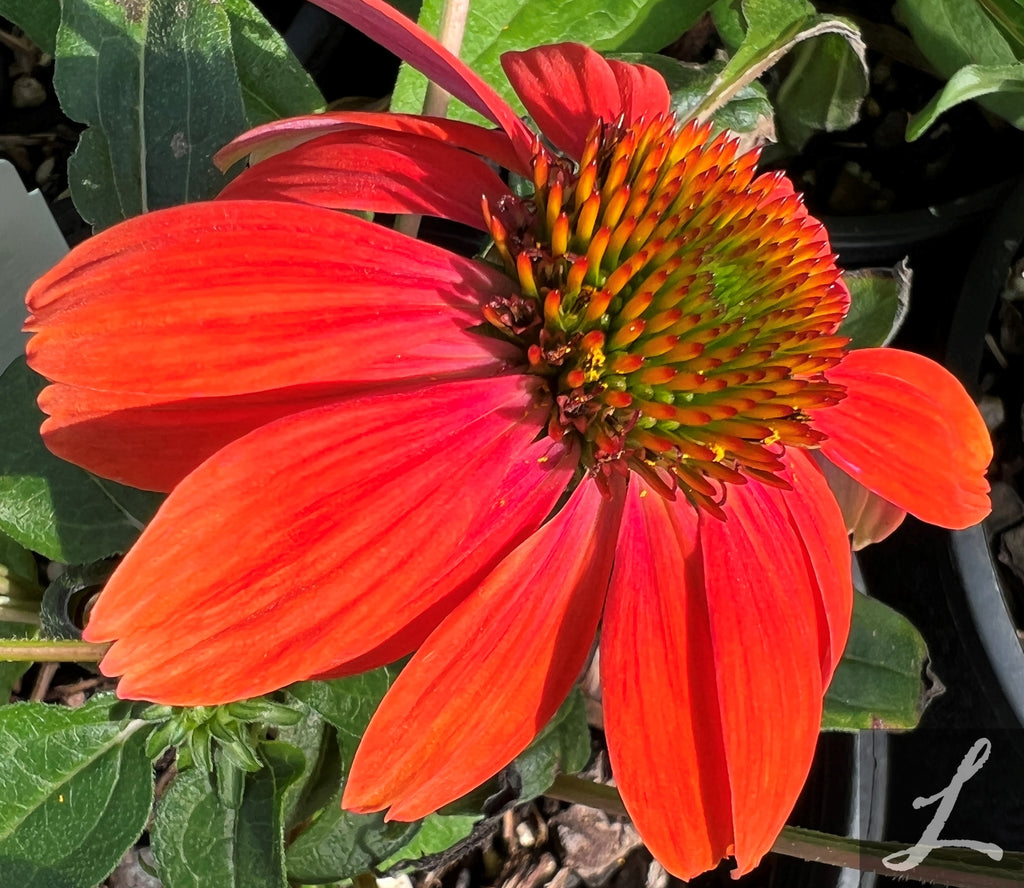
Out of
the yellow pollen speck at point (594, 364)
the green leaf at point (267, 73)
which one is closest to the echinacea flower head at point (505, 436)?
the yellow pollen speck at point (594, 364)

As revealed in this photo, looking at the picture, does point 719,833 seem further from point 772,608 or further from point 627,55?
point 627,55

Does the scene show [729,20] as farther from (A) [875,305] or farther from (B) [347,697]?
(B) [347,697]

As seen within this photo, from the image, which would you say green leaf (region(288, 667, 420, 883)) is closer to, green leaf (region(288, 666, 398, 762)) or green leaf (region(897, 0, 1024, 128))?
green leaf (region(288, 666, 398, 762))

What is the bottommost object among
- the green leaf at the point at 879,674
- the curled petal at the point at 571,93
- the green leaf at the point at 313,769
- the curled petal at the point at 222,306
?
the green leaf at the point at 313,769

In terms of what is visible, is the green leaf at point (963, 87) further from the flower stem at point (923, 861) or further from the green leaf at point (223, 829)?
the green leaf at point (223, 829)

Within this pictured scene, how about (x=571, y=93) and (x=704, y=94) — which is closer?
(x=571, y=93)

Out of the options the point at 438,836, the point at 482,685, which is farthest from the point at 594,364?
the point at 438,836
